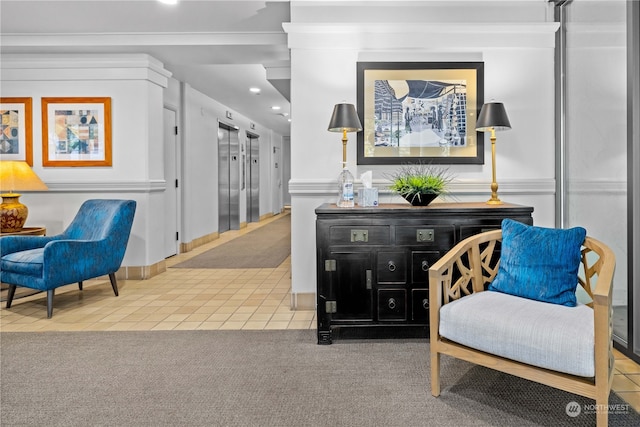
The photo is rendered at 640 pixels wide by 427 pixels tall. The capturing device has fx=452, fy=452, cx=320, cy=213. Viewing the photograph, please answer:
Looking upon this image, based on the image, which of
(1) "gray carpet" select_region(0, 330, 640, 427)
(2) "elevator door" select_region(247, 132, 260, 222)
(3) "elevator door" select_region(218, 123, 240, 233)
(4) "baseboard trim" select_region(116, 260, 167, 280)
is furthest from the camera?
(2) "elevator door" select_region(247, 132, 260, 222)

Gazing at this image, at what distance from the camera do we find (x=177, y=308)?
12.3 ft

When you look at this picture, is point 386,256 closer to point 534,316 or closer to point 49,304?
point 534,316

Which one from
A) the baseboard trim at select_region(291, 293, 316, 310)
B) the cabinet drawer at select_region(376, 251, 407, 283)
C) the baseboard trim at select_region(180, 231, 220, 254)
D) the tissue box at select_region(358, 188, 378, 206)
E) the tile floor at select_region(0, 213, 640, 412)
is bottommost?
the tile floor at select_region(0, 213, 640, 412)

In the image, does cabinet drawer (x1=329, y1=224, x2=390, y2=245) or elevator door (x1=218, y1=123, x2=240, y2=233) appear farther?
elevator door (x1=218, y1=123, x2=240, y2=233)

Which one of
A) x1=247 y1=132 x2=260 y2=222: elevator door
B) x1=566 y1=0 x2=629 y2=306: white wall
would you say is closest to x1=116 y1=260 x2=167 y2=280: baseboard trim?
x1=566 y1=0 x2=629 y2=306: white wall

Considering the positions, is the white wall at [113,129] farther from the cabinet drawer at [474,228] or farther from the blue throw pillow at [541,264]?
the blue throw pillow at [541,264]

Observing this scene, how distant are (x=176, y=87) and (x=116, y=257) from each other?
3.22 m

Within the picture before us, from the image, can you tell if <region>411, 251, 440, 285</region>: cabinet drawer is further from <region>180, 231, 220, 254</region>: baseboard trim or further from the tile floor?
<region>180, 231, 220, 254</region>: baseboard trim

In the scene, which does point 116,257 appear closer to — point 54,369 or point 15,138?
point 54,369

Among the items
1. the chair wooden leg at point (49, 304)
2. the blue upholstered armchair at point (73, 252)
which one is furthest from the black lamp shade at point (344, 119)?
the chair wooden leg at point (49, 304)

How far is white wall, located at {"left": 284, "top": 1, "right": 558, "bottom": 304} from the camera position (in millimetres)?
3521

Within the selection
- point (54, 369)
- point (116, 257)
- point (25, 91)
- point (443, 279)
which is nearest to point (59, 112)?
point (25, 91)

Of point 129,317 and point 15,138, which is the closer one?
point 129,317

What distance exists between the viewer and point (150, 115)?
4848 millimetres
